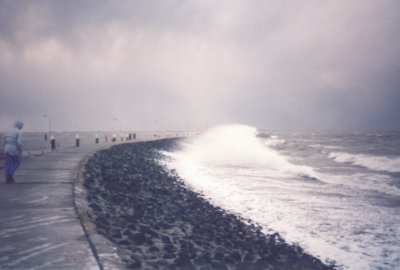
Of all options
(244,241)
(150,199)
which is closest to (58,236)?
(244,241)

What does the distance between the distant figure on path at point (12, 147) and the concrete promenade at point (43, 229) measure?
471 millimetres

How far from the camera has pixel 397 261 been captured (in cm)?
733

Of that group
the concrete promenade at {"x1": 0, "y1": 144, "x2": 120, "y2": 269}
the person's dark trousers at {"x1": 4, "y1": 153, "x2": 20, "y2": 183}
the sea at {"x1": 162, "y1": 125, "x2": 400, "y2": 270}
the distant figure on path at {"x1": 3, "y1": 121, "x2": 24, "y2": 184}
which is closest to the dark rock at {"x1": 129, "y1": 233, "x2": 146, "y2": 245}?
the concrete promenade at {"x1": 0, "y1": 144, "x2": 120, "y2": 269}

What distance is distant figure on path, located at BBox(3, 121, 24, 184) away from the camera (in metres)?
8.49

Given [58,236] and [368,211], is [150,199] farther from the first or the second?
[368,211]

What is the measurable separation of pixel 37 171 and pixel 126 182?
339 centimetres

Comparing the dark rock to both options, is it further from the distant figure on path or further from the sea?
the distant figure on path

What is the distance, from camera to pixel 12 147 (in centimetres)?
849

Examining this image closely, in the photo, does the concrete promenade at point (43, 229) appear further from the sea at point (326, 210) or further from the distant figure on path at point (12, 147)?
the sea at point (326, 210)

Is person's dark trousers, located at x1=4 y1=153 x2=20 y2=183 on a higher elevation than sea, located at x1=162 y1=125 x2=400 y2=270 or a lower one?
higher

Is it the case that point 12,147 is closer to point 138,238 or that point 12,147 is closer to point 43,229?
point 43,229

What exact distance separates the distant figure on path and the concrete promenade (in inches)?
18.5

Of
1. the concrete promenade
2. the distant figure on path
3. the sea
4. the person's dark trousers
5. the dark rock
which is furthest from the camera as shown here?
the person's dark trousers

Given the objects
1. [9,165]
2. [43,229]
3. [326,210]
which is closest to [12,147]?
[9,165]
